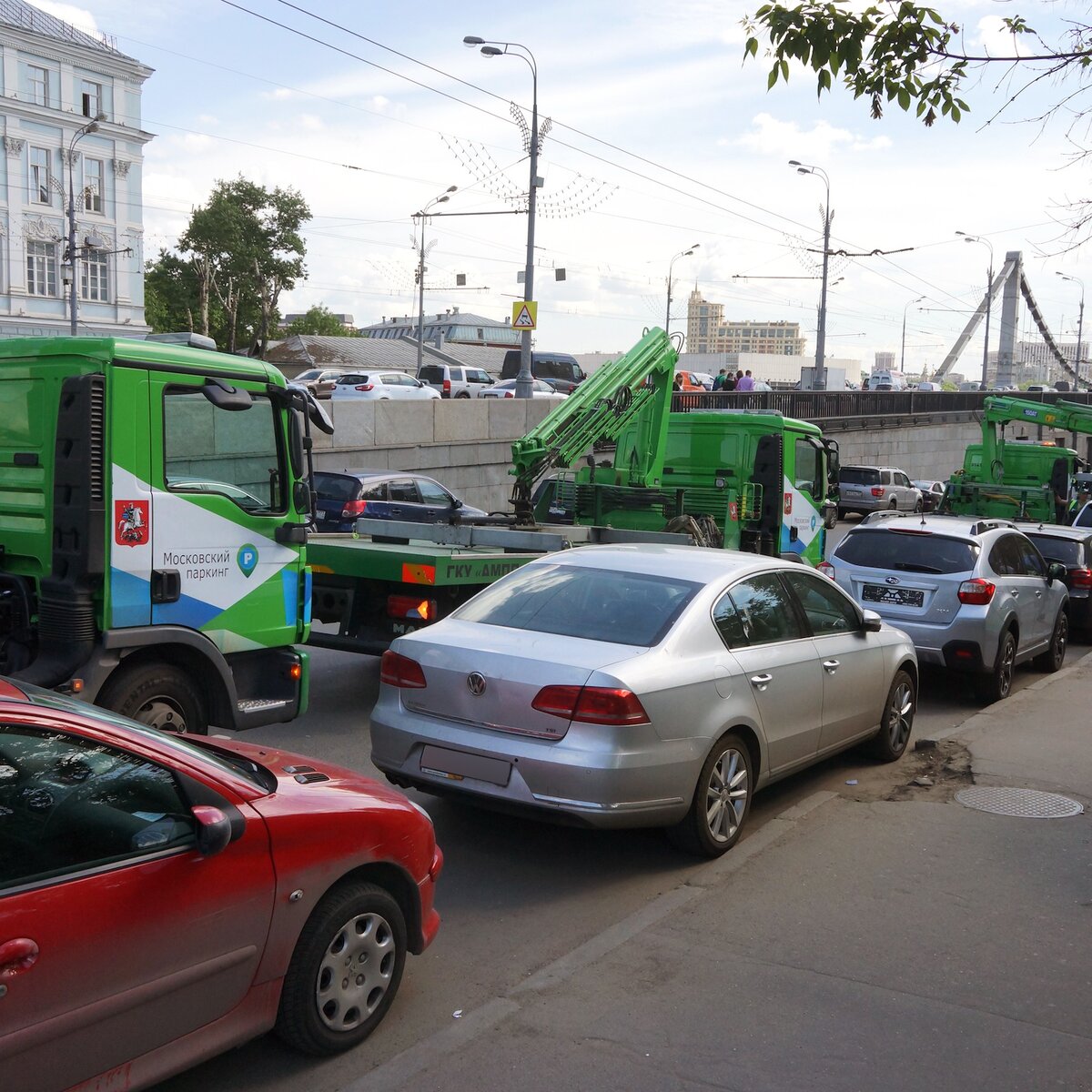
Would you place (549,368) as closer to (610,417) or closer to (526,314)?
(526,314)

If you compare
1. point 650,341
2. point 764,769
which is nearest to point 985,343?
point 650,341

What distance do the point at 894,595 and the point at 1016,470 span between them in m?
13.5

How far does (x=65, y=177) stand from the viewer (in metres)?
57.5

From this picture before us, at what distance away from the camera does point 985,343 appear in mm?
76312

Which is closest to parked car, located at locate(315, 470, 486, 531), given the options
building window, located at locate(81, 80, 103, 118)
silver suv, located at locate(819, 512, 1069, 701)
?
silver suv, located at locate(819, 512, 1069, 701)

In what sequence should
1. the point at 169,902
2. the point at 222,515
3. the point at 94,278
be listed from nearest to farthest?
1. the point at 169,902
2. the point at 222,515
3. the point at 94,278

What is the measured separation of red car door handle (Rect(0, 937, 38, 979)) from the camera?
2.89 meters

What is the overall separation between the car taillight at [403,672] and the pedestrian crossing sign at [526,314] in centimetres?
2034

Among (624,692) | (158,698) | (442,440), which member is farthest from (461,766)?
(442,440)

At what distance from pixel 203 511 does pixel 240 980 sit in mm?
3443

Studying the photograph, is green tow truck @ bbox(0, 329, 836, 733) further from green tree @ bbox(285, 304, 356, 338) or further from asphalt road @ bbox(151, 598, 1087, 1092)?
green tree @ bbox(285, 304, 356, 338)

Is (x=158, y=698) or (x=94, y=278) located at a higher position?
(x=94, y=278)

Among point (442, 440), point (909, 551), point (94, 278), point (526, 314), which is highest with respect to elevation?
point (94, 278)

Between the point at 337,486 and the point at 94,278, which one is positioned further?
the point at 94,278
